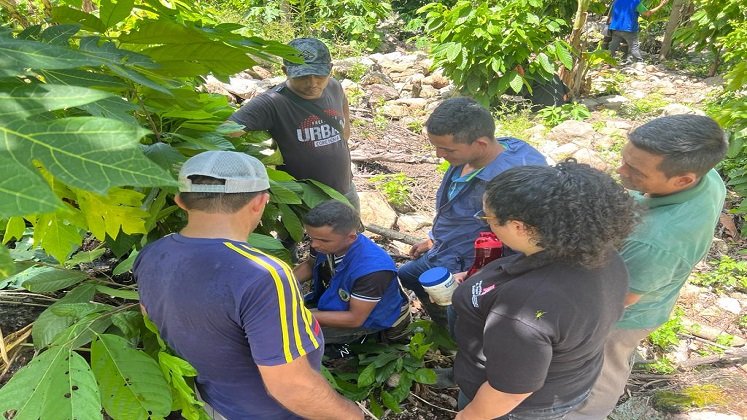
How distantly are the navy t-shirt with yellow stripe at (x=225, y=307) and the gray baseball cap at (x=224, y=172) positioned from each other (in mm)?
146

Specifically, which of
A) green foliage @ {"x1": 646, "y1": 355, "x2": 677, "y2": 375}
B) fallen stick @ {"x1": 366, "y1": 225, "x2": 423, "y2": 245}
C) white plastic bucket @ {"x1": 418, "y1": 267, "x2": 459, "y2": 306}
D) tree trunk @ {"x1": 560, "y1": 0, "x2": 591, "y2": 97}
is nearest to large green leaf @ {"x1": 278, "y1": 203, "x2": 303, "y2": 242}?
white plastic bucket @ {"x1": 418, "y1": 267, "x2": 459, "y2": 306}

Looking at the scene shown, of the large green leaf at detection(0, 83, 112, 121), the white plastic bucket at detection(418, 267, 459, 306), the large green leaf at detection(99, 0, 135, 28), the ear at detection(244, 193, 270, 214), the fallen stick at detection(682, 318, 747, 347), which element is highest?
the large green leaf at detection(99, 0, 135, 28)

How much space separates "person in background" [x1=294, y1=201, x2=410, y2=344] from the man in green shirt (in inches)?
39.9

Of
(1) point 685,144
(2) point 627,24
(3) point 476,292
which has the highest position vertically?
(2) point 627,24

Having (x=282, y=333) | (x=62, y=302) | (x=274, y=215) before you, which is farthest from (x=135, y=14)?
(x=282, y=333)

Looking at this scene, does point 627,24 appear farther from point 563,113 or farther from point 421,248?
point 421,248

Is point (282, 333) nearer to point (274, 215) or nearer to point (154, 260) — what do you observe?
point (154, 260)

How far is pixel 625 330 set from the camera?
6.72 ft

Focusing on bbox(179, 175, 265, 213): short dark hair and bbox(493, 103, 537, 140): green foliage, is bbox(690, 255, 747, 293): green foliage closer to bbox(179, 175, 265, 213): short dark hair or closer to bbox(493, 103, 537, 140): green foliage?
bbox(493, 103, 537, 140): green foliage

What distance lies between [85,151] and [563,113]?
7.30 metres

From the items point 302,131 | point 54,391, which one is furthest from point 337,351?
point 54,391

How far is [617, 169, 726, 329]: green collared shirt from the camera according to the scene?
176cm

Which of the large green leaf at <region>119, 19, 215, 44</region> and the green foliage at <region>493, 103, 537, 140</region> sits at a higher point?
the large green leaf at <region>119, 19, 215, 44</region>

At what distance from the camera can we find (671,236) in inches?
69.0
